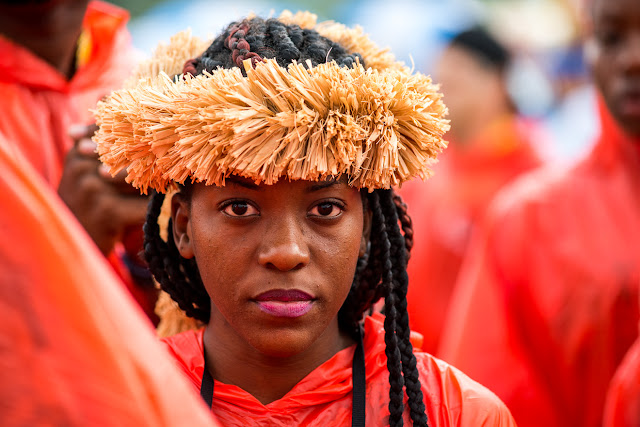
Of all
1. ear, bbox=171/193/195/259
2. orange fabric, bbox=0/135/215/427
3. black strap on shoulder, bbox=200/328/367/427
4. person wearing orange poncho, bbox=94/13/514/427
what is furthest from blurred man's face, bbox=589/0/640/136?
orange fabric, bbox=0/135/215/427

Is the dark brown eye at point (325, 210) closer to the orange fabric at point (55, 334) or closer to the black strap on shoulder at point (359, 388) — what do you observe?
the black strap on shoulder at point (359, 388)

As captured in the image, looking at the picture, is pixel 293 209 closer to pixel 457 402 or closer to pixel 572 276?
pixel 457 402

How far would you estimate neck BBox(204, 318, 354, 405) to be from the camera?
2.05 metres

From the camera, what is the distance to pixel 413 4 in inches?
430

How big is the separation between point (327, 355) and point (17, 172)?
1.29m

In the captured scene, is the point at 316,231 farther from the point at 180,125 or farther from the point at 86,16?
the point at 86,16

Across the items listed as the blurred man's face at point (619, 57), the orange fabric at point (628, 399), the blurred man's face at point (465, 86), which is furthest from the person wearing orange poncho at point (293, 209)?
the blurred man's face at point (465, 86)

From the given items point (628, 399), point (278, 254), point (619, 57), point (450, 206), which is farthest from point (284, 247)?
point (450, 206)

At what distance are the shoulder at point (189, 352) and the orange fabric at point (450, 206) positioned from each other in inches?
130

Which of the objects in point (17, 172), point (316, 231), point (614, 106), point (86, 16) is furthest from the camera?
point (614, 106)

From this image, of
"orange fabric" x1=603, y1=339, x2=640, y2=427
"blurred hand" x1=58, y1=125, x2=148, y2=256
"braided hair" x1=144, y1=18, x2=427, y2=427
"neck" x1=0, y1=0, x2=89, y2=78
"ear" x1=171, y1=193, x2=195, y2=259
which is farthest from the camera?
"neck" x1=0, y1=0, x2=89, y2=78

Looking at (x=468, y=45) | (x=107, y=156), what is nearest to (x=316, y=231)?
(x=107, y=156)

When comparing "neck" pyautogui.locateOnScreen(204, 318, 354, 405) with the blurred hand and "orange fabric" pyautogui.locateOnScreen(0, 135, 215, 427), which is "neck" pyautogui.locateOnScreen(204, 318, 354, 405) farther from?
"orange fabric" pyautogui.locateOnScreen(0, 135, 215, 427)

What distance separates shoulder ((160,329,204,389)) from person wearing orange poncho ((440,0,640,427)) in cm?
175
